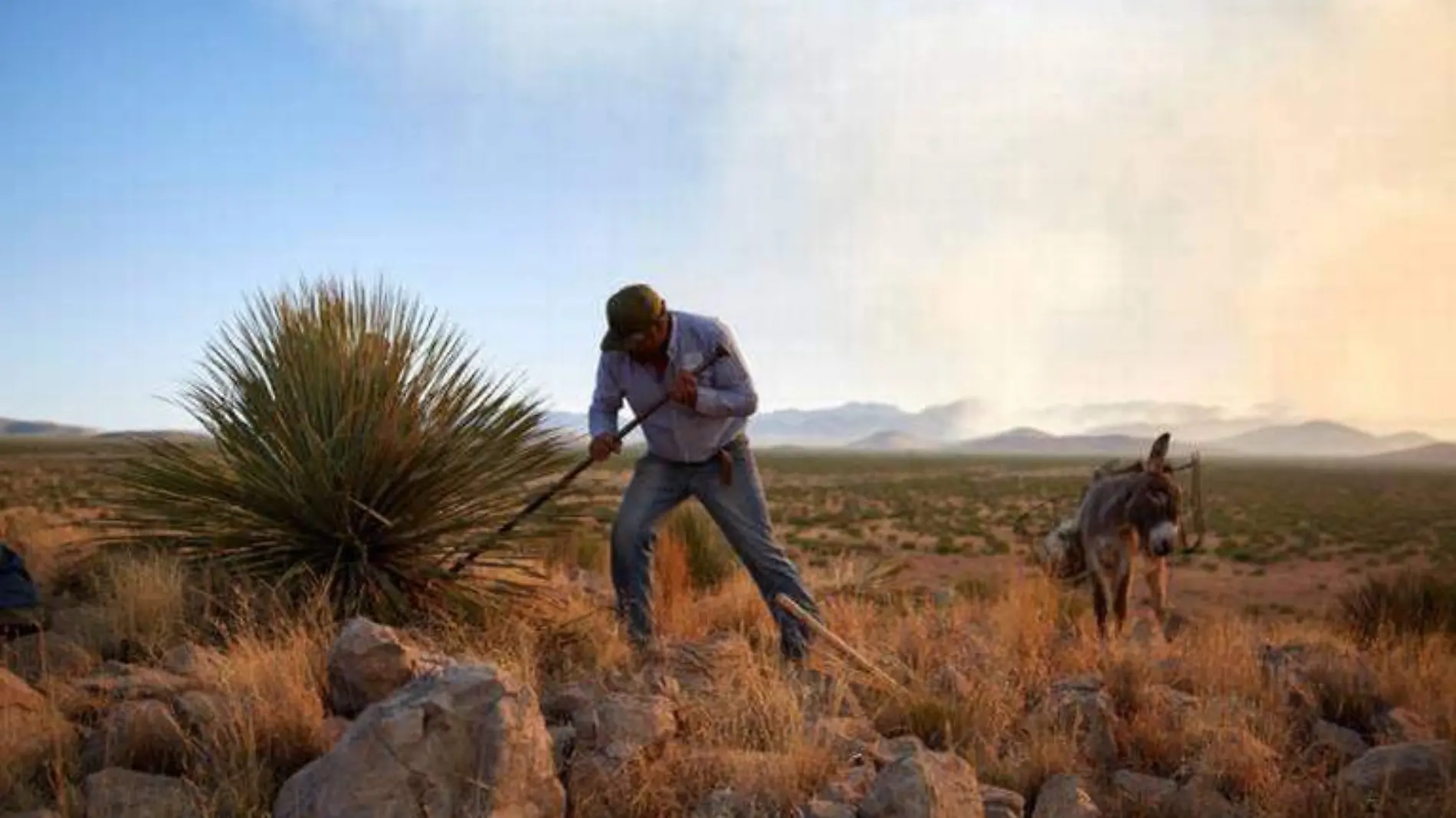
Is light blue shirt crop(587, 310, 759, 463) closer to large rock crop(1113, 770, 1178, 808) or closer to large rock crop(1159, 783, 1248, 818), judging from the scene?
large rock crop(1113, 770, 1178, 808)

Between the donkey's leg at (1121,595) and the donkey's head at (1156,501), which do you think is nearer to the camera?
the donkey's head at (1156,501)

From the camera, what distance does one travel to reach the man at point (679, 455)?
236 inches

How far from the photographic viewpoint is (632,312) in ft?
19.0

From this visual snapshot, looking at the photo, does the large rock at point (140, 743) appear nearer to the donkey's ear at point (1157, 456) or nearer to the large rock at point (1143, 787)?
the large rock at point (1143, 787)

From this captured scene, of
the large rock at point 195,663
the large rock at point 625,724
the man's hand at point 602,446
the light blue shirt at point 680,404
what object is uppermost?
the light blue shirt at point 680,404

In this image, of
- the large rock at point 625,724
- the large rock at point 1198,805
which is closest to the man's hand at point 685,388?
the large rock at point 625,724

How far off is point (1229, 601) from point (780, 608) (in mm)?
15326

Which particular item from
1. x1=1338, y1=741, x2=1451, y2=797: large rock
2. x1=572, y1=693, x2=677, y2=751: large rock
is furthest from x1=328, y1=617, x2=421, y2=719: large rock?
x1=1338, y1=741, x2=1451, y2=797: large rock

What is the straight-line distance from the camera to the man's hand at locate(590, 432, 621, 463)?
5.89 meters

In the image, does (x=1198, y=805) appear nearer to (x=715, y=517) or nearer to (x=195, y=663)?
(x=715, y=517)

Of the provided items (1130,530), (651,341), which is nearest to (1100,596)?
(1130,530)

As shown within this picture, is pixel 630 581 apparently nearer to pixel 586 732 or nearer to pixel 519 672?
pixel 519 672

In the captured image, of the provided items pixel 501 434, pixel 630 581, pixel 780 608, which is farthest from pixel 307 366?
pixel 780 608

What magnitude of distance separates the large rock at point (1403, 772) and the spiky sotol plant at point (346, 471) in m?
4.16
